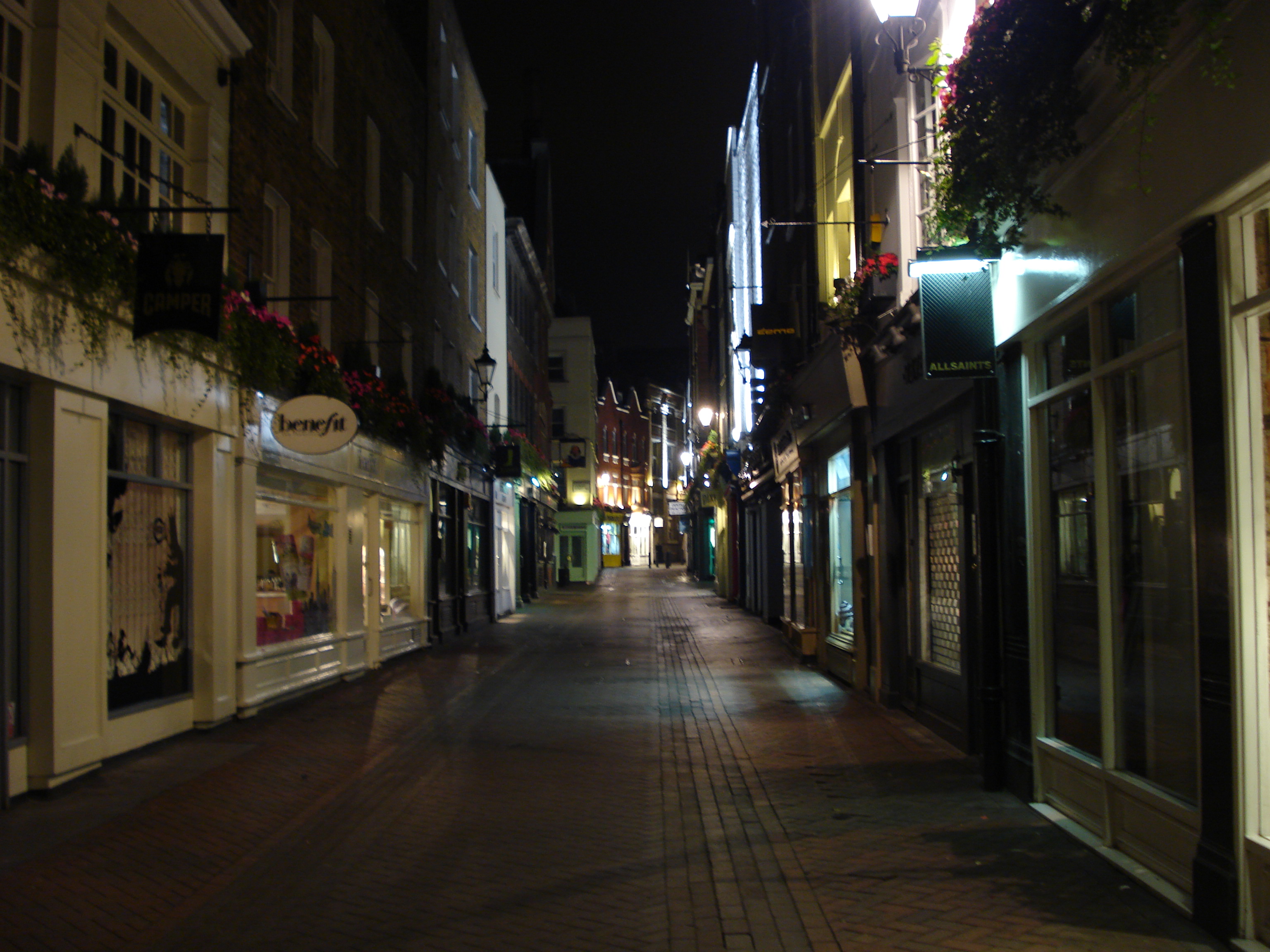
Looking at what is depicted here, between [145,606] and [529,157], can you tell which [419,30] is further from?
[529,157]

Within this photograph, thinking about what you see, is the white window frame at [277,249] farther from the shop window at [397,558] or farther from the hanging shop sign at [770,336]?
the hanging shop sign at [770,336]

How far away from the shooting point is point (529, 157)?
49688 mm

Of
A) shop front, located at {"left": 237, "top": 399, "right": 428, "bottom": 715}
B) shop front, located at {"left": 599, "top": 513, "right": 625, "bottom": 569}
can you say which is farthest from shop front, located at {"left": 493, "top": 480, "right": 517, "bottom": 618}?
shop front, located at {"left": 599, "top": 513, "right": 625, "bottom": 569}

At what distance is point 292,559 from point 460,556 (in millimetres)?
10484

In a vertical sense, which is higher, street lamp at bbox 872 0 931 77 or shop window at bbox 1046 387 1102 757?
street lamp at bbox 872 0 931 77

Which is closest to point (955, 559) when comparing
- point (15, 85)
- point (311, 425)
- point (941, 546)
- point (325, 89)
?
point (941, 546)

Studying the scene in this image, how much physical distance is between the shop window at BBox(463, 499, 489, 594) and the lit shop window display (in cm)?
1001

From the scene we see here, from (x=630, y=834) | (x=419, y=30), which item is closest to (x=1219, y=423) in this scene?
(x=630, y=834)

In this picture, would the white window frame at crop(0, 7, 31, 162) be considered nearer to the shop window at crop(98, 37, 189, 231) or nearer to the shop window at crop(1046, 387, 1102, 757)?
the shop window at crop(98, 37, 189, 231)

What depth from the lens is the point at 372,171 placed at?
18453 mm

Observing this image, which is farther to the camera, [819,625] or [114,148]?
[819,625]

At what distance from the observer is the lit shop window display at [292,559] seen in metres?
12.5

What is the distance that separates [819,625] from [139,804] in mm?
10902

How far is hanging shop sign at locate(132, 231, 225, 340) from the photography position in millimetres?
8531
